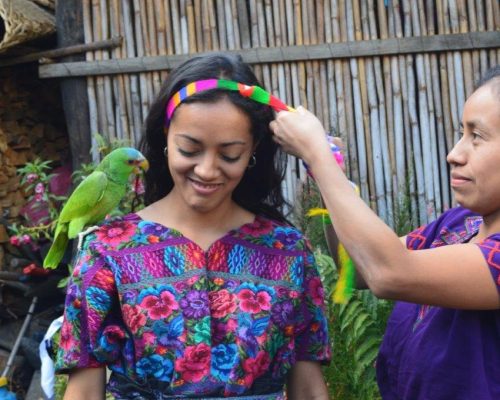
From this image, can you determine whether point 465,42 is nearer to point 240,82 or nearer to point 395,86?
point 395,86

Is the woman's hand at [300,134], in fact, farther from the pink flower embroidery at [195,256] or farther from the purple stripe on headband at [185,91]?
the pink flower embroidery at [195,256]

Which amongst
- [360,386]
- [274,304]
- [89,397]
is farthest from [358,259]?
[360,386]

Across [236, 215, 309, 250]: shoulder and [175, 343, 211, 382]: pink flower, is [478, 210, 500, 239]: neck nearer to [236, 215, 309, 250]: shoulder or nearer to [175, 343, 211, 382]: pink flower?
[236, 215, 309, 250]: shoulder

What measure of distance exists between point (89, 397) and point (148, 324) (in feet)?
0.86

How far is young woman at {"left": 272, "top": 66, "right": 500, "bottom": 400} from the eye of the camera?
2.02 m

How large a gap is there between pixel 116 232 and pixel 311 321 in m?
0.63

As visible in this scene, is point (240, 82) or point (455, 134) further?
point (455, 134)

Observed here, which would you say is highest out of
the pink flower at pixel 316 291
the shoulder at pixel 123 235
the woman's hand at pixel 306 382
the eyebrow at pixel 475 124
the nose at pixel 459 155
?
the eyebrow at pixel 475 124

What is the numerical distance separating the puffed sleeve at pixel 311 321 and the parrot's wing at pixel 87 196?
2.82 feet

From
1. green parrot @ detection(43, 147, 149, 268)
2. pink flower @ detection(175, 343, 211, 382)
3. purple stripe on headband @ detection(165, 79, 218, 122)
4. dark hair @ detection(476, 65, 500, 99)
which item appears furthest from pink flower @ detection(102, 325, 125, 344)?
dark hair @ detection(476, 65, 500, 99)

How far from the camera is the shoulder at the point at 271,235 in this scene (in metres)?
2.34

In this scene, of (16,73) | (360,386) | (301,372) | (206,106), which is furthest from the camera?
(16,73)

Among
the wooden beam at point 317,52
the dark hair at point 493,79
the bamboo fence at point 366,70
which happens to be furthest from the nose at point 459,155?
the wooden beam at point 317,52

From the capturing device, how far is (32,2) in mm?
6379
